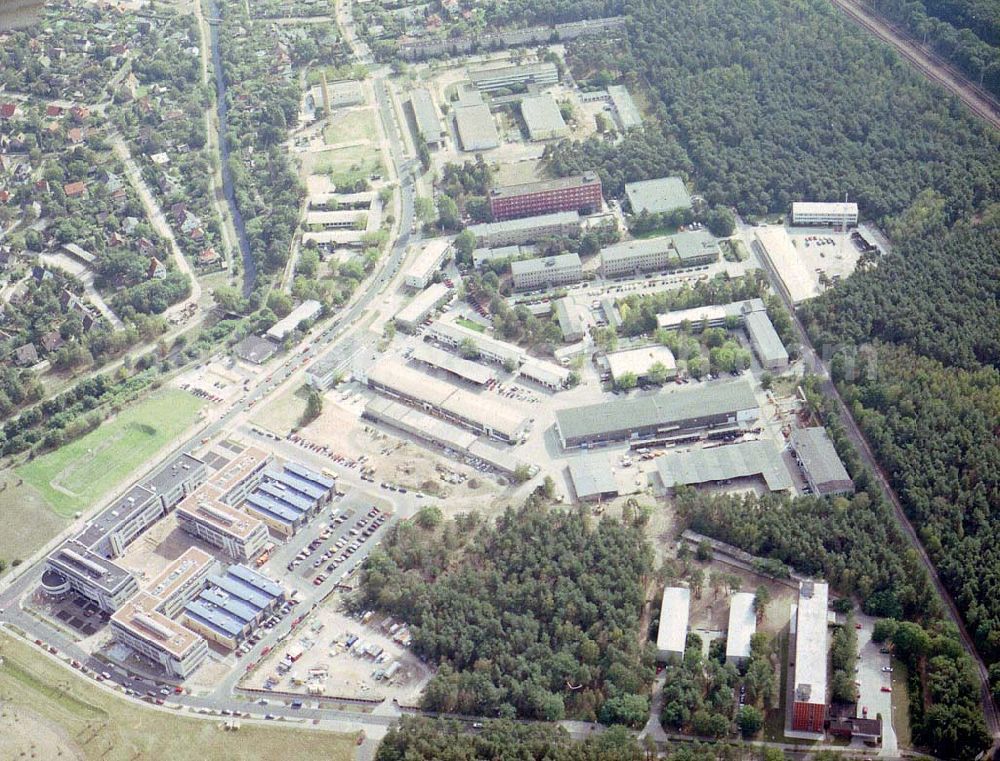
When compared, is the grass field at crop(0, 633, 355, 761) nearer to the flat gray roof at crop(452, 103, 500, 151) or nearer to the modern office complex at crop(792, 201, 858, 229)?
the modern office complex at crop(792, 201, 858, 229)

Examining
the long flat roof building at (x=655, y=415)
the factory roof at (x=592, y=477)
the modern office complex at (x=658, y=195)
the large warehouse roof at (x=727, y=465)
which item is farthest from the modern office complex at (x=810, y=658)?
the modern office complex at (x=658, y=195)

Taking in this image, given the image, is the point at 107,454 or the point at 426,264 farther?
the point at 426,264

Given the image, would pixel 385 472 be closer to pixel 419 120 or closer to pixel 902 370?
pixel 902 370

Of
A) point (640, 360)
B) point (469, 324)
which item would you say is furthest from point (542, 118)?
point (640, 360)

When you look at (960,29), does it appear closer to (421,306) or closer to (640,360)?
(640,360)

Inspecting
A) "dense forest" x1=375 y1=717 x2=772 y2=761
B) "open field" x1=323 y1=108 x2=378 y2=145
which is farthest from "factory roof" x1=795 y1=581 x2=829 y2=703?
"open field" x1=323 y1=108 x2=378 y2=145

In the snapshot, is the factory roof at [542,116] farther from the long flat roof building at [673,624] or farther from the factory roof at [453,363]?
the long flat roof building at [673,624]

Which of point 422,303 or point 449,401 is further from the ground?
point 422,303

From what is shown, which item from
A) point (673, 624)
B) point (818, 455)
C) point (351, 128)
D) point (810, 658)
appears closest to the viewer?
point (810, 658)

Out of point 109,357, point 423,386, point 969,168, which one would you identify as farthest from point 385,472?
point 969,168
